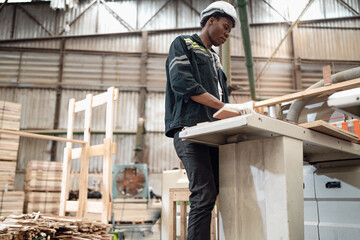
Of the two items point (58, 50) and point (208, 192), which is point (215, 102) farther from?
point (58, 50)

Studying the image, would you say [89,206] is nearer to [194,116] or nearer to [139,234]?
[194,116]

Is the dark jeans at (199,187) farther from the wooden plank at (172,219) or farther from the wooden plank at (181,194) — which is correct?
the wooden plank at (172,219)

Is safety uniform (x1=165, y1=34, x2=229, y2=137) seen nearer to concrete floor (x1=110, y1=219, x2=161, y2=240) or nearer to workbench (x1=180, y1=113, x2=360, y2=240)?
workbench (x1=180, y1=113, x2=360, y2=240)

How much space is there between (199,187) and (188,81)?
664 mm

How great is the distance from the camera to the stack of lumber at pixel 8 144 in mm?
6980

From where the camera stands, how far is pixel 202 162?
1988mm

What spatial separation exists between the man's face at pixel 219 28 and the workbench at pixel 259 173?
798 millimetres

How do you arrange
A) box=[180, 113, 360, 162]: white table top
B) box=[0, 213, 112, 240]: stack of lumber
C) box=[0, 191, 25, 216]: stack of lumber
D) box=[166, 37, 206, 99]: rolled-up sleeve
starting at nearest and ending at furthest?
box=[180, 113, 360, 162]: white table top, box=[166, 37, 206, 99]: rolled-up sleeve, box=[0, 213, 112, 240]: stack of lumber, box=[0, 191, 25, 216]: stack of lumber

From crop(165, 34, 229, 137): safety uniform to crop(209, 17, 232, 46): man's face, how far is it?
4.4 inches

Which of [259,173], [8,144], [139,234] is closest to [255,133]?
[259,173]

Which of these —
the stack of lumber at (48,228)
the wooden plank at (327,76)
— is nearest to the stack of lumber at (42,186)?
the stack of lumber at (48,228)

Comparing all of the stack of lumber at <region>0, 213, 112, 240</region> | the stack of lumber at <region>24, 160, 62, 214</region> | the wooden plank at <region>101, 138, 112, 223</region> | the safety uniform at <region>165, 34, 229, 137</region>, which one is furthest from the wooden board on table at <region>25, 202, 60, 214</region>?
the safety uniform at <region>165, 34, 229, 137</region>

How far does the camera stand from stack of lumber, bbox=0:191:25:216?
7055 mm

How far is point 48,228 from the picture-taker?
359 centimetres
